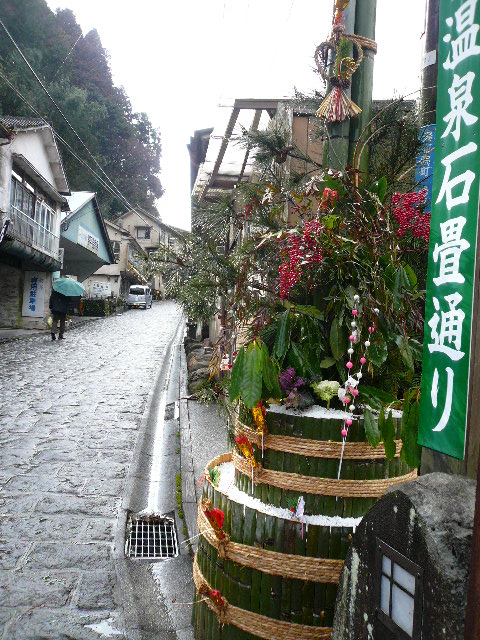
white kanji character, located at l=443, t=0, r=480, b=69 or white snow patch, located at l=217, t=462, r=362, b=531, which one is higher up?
white kanji character, located at l=443, t=0, r=480, b=69

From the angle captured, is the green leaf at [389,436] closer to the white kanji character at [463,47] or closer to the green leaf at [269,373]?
the green leaf at [269,373]

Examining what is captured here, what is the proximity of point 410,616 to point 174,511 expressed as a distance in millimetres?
4531

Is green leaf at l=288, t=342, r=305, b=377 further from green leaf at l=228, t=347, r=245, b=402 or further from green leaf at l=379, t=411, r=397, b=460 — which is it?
green leaf at l=379, t=411, r=397, b=460

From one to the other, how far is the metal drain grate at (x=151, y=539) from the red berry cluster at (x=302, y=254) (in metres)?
3.49

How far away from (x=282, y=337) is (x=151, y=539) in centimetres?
A: 353

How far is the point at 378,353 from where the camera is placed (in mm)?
2693

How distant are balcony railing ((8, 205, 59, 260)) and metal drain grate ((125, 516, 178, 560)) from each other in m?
19.7

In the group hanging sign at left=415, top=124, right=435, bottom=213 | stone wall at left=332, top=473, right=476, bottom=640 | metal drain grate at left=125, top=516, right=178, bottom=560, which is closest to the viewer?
stone wall at left=332, top=473, right=476, bottom=640

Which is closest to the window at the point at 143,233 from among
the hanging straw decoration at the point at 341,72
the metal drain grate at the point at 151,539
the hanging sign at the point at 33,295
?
the hanging sign at the point at 33,295

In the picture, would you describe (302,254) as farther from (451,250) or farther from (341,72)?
(341,72)

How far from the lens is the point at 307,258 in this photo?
2650mm

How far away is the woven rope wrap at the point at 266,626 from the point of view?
109 inches

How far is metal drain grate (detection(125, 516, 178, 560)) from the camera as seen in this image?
16.7 ft

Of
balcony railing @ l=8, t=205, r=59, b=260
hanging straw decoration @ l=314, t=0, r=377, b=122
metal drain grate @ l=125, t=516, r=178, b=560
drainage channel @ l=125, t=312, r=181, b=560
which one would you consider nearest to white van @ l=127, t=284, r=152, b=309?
balcony railing @ l=8, t=205, r=59, b=260
